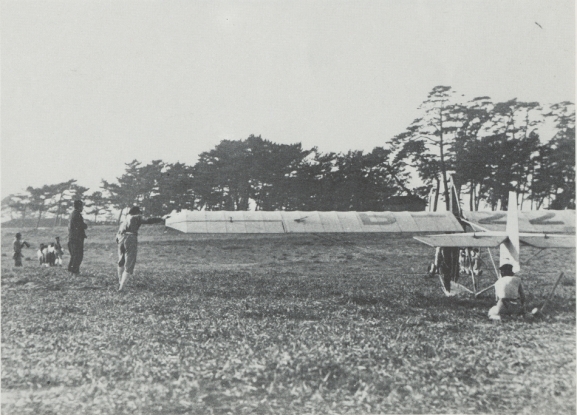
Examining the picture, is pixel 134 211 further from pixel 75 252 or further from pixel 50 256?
pixel 50 256

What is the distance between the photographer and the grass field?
405 cm

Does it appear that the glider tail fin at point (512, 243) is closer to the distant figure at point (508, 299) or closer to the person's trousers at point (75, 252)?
the distant figure at point (508, 299)

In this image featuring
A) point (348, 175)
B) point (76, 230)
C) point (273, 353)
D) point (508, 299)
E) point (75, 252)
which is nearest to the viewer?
point (273, 353)

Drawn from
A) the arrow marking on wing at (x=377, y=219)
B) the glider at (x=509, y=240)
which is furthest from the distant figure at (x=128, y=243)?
the arrow marking on wing at (x=377, y=219)

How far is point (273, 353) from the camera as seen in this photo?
16.8 feet

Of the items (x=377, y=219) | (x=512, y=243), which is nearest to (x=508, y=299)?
(x=512, y=243)

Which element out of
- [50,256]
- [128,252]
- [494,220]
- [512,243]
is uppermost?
[494,220]

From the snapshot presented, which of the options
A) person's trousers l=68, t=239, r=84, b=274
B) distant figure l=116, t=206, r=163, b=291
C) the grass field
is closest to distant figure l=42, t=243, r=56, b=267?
person's trousers l=68, t=239, r=84, b=274

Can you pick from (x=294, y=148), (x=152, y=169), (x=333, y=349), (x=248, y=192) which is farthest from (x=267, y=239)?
(x=333, y=349)

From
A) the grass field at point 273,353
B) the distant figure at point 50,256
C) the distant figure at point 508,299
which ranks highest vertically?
the distant figure at point 508,299

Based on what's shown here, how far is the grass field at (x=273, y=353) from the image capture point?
405 centimetres

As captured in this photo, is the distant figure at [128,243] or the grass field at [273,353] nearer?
the grass field at [273,353]

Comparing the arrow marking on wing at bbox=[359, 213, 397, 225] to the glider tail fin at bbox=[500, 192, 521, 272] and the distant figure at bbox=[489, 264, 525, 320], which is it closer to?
the glider tail fin at bbox=[500, 192, 521, 272]

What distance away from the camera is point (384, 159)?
134 ft
